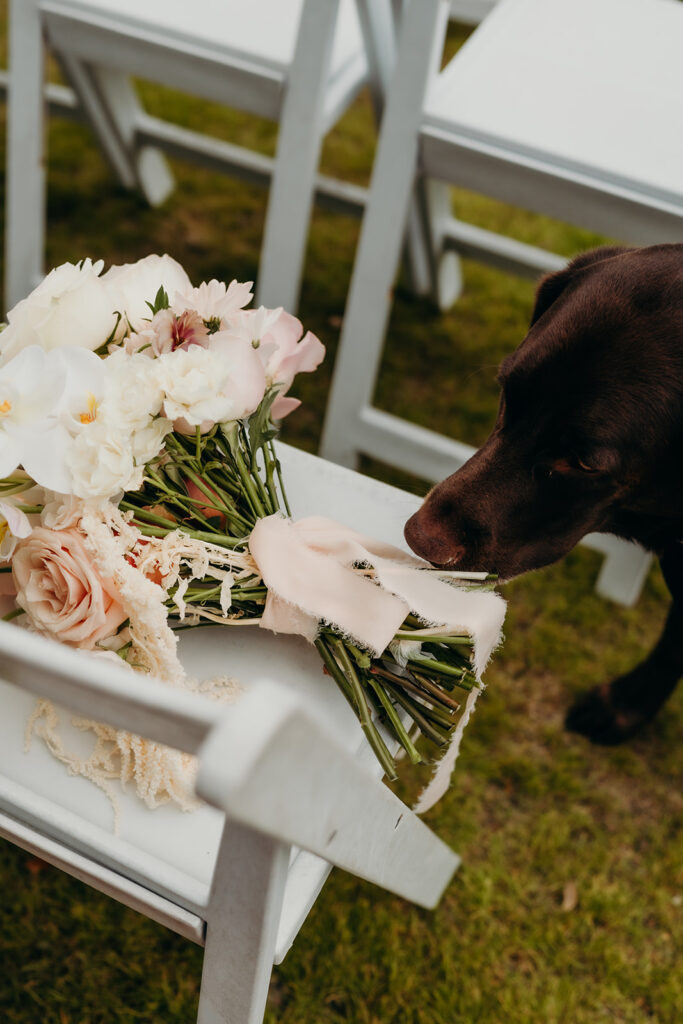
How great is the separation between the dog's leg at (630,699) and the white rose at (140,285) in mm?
1150

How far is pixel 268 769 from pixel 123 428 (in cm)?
52

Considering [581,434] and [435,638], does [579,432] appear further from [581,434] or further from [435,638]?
[435,638]

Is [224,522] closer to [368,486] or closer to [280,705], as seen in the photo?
[368,486]

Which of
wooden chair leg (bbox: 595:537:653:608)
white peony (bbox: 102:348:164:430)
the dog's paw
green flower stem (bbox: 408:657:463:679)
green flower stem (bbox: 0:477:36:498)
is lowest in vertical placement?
the dog's paw

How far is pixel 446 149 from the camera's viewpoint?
1.69 metres

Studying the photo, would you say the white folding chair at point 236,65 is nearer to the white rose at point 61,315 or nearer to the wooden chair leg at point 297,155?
the wooden chair leg at point 297,155

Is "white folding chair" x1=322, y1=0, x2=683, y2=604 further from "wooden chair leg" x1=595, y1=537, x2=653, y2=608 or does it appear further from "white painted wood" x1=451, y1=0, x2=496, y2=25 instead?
"white painted wood" x1=451, y1=0, x2=496, y2=25

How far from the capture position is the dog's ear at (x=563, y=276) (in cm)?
137

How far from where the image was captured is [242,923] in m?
0.81

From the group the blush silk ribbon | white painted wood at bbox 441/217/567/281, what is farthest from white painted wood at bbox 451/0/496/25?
the blush silk ribbon

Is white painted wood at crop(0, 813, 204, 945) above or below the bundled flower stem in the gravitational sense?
below

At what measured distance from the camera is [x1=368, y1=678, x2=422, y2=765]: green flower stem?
1.01 metres

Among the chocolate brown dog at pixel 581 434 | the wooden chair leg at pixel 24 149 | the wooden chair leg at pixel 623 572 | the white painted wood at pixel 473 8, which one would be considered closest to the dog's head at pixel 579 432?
the chocolate brown dog at pixel 581 434

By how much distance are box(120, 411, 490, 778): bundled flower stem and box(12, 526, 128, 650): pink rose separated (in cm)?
8
